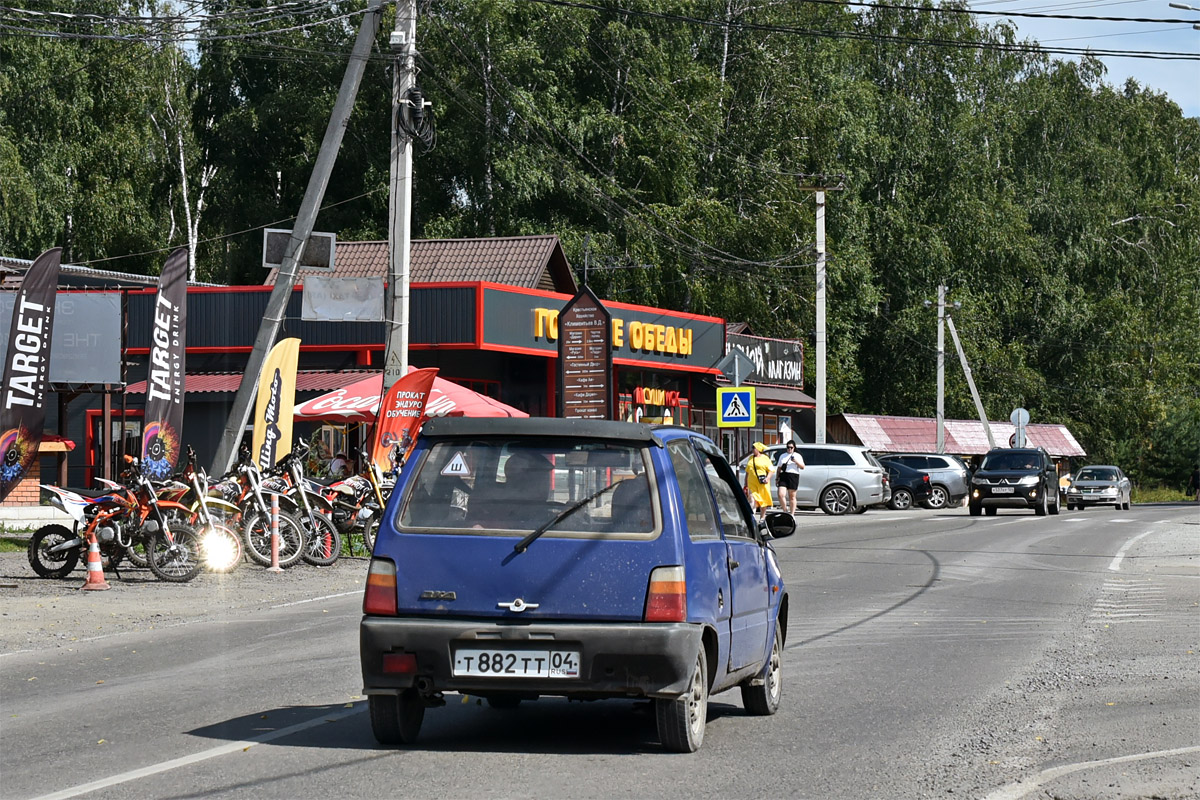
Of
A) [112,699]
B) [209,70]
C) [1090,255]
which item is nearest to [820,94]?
[1090,255]

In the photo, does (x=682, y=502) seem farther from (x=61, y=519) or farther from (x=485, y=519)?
(x=61, y=519)

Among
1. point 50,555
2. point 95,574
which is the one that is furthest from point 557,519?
point 50,555

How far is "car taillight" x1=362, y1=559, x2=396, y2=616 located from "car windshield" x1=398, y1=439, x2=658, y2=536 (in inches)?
8.0

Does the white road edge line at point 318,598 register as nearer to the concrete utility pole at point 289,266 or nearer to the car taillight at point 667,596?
the concrete utility pole at point 289,266

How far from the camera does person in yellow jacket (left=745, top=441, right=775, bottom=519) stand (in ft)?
101

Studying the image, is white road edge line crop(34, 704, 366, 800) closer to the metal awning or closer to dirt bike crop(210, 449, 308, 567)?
dirt bike crop(210, 449, 308, 567)

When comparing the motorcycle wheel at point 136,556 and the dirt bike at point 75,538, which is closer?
the dirt bike at point 75,538

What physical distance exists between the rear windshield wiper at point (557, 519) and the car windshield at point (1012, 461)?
119ft

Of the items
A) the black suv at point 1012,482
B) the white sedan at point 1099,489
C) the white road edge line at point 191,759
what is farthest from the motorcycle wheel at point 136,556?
the white sedan at point 1099,489

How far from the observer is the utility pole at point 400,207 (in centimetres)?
2344

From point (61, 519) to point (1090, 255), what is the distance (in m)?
54.3

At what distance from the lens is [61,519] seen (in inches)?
1096

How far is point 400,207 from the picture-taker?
77.8 ft

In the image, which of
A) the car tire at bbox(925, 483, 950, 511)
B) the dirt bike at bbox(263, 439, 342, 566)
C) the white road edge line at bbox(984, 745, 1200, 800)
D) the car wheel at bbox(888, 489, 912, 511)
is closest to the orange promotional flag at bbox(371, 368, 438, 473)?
the dirt bike at bbox(263, 439, 342, 566)
